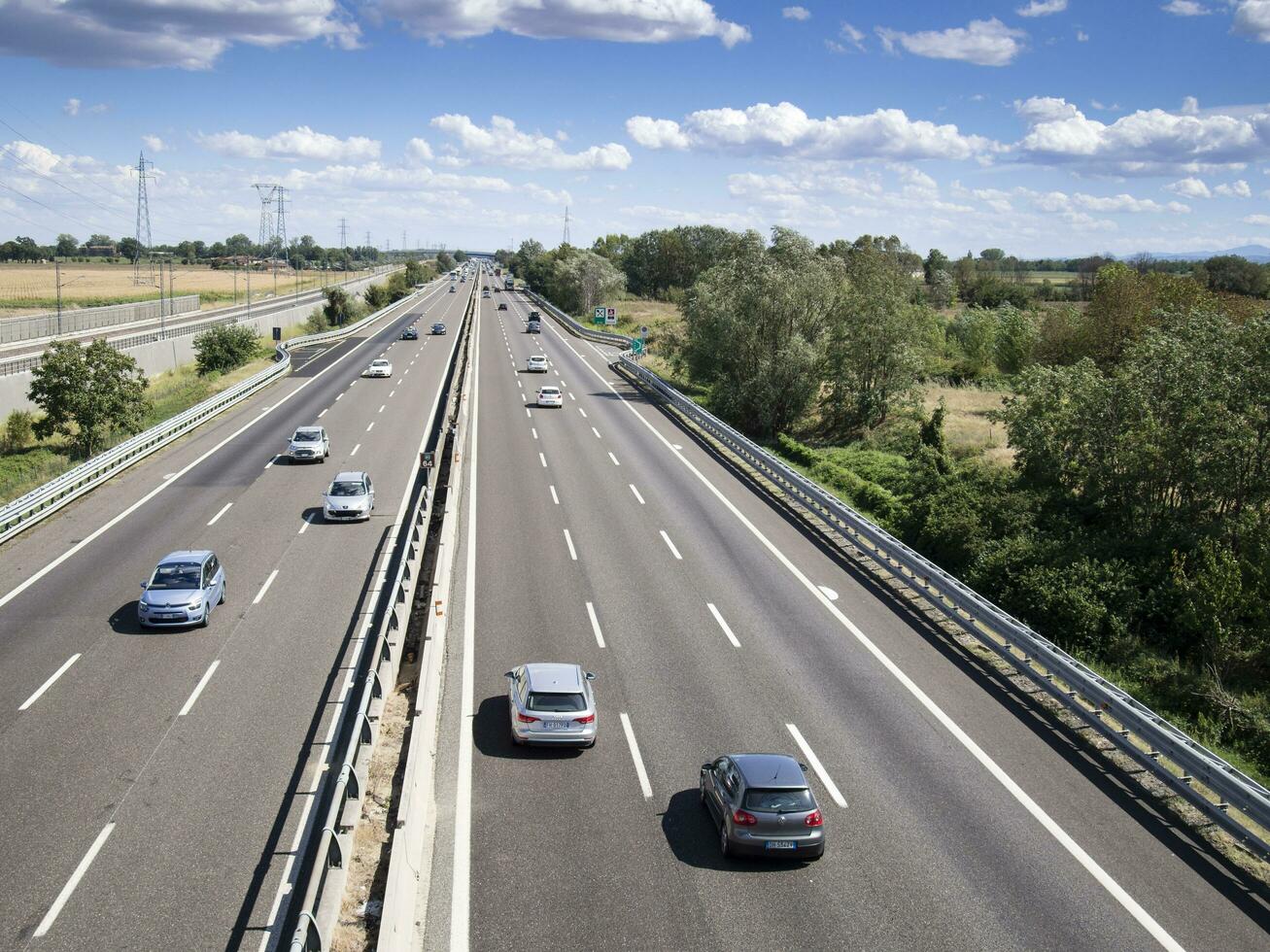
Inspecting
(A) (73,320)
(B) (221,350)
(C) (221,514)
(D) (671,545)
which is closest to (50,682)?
(C) (221,514)

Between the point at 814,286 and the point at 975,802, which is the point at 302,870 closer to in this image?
the point at 975,802

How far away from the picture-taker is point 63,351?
44.2m

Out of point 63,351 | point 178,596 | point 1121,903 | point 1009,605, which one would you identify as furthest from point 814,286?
point 1121,903

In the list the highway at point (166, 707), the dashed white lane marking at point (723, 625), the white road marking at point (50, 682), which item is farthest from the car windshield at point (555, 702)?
the white road marking at point (50, 682)

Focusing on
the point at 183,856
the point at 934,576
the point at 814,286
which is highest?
the point at 814,286

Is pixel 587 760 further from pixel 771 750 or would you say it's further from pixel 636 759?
pixel 771 750

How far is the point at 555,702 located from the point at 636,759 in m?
1.72

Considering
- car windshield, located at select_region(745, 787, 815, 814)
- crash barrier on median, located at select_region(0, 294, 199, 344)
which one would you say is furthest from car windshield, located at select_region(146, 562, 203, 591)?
crash barrier on median, located at select_region(0, 294, 199, 344)

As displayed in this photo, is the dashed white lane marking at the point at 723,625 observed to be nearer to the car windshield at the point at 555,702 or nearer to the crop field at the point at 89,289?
the car windshield at the point at 555,702

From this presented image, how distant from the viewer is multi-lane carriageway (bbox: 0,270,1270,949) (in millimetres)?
12297

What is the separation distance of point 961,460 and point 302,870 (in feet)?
126

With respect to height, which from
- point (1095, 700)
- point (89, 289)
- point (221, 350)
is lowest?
point (1095, 700)

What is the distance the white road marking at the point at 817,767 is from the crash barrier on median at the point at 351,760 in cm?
750

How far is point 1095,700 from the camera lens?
1795cm
